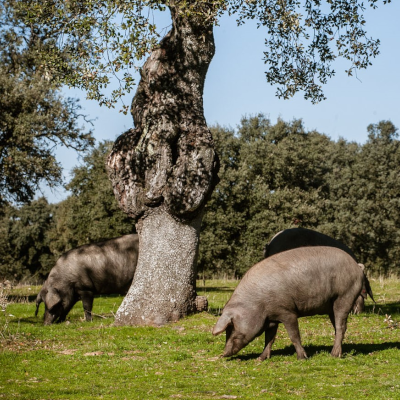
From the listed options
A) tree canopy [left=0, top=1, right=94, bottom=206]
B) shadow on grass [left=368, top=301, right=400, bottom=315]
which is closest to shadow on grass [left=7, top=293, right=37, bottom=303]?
tree canopy [left=0, top=1, right=94, bottom=206]

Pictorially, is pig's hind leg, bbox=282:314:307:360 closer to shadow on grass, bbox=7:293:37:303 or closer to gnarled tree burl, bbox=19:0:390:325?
gnarled tree burl, bbox=19:0:390:325

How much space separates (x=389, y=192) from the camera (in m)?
46.9

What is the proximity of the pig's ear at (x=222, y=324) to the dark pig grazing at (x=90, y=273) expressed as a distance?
9169 mm

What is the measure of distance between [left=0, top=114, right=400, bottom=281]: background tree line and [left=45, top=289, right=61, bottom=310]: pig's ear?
52.6 feet

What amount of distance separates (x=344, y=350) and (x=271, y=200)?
28701 mm

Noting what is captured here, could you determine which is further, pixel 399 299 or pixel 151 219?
pixel 399 299

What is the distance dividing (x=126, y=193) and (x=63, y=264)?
4690mm

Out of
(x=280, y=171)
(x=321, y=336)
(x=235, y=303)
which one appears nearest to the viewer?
(x=235, y=303)

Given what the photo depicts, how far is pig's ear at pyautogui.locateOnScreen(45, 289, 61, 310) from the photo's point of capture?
18520 millimetres

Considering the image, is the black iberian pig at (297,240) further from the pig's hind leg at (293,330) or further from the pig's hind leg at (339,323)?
the pig's hind leg at (293,330)

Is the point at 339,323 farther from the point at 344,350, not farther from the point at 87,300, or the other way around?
the point at 87,300

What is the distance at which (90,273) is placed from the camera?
64.0ft

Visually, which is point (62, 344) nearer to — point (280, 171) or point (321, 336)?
point (321, 336)

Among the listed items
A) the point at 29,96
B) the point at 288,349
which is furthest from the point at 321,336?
the point at 29,96
